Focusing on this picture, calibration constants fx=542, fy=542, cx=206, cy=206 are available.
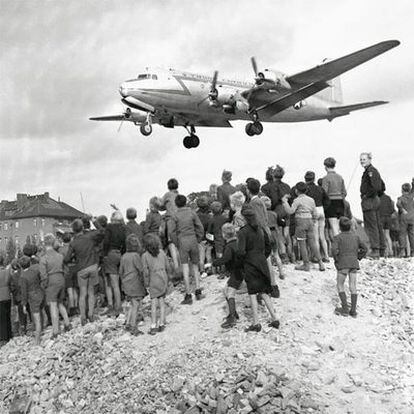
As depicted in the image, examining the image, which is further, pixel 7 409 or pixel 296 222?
pixel 296 222

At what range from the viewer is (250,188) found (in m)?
10.3

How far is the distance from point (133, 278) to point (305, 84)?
1608 centimetres

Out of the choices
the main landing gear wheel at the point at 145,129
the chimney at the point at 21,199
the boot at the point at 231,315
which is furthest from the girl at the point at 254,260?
the chimney at the point at 21,199

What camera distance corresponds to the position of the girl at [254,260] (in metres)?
8.98

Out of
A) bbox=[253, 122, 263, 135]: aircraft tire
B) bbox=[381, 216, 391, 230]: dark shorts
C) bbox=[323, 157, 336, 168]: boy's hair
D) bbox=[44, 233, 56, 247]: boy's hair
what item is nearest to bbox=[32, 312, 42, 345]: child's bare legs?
bbox=[44, 233, 56, 247]: boy's hair

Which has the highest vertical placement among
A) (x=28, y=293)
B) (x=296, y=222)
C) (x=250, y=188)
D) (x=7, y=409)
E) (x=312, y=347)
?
→ (x=250, y=188)

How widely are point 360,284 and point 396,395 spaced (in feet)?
12.8

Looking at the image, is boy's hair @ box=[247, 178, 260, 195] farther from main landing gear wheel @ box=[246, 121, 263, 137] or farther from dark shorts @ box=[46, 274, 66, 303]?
main landing gear wheel @ box=[246, 121, 263, 137]

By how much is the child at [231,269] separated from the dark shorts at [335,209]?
394 centimetres

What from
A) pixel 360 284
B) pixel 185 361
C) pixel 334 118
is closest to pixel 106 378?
pixel 185 361

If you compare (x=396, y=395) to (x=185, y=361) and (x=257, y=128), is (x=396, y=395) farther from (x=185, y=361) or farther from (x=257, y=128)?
(x=257, y=128)

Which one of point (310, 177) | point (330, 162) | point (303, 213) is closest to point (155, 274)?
point (303, 213)

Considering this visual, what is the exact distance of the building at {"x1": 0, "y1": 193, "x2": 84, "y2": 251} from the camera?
7869 cm

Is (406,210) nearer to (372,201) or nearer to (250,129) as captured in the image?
(372,201)
